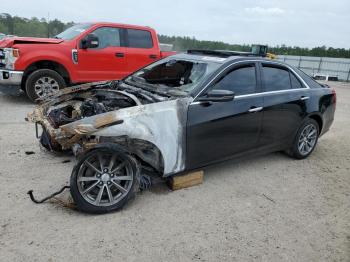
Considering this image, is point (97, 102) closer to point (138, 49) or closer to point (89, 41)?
point (89, 41)

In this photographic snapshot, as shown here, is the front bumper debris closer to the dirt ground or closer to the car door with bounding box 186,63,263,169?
the dirt ground

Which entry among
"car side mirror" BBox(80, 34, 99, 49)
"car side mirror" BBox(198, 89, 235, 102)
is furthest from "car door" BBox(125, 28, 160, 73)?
"car side mirror" BBox(198, 89, 235, 102)

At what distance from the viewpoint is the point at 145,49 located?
8.80m

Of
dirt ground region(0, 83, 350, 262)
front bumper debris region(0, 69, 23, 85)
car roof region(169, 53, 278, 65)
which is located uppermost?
car roof region(169, 53, 278, 65)

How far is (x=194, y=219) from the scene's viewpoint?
3441mm

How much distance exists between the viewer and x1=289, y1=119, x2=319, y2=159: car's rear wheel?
5.18 m

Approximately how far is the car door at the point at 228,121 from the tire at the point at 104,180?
2.47 feet

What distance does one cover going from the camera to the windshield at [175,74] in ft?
13.5

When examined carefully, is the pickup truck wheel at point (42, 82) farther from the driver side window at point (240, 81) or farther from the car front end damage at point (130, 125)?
the driver side window at point (240, 81)

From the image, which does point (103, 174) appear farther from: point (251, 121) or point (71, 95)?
point (251, 121)

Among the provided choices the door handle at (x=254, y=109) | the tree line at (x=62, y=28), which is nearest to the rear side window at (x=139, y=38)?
the door handle at (x=254, y=109)

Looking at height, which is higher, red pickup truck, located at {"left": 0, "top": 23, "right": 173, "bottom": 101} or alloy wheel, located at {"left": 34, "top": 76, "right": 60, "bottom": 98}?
red pickup truck, located at {"left": 0, "top": 23, "right": 173, "bottom": 101}

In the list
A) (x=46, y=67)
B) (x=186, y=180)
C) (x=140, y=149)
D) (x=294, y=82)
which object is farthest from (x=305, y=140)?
(x=46, y=67)

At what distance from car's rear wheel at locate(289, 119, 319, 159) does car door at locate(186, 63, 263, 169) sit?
1046 mm
